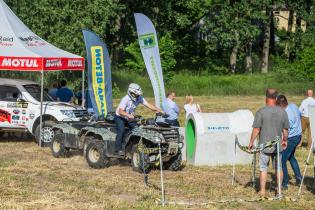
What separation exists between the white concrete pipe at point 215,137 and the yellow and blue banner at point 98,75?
348 cm

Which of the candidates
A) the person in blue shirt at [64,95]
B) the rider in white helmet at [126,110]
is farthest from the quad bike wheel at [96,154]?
the person in blue shirt at [64,95]

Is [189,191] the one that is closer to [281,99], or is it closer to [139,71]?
[281,99]

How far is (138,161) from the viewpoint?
1548 centimetres

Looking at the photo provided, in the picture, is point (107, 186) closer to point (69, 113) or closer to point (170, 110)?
point (170, 110)

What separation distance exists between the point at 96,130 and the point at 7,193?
13.7 feet

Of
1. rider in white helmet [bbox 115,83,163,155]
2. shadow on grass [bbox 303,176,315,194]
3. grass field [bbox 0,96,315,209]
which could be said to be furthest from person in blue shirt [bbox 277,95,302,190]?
rider in white helmet [bbox 115,83,163,155]

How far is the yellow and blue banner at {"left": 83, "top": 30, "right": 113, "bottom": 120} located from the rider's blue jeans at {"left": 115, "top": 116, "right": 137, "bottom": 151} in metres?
4.08

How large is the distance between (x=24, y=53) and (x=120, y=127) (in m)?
5.69

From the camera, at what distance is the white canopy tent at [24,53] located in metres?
20.0

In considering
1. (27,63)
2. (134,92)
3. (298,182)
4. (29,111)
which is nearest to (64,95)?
(29,111)

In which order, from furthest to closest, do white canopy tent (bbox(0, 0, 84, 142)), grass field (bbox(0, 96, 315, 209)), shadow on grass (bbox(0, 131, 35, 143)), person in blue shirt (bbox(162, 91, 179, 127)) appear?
shadow on grass (bbox(0, 131, 35, 143)), white canopy tent (bbox(0, 0, 84, 142)), person in blue shirt (bbox(162, 91, 179, 127)), grass field (bbox(0, 96, 315, 209))

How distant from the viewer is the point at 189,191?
1320 centimetres

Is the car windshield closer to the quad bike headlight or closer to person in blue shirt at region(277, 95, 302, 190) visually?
the quad bike headlight

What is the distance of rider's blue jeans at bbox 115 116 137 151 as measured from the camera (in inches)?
614
